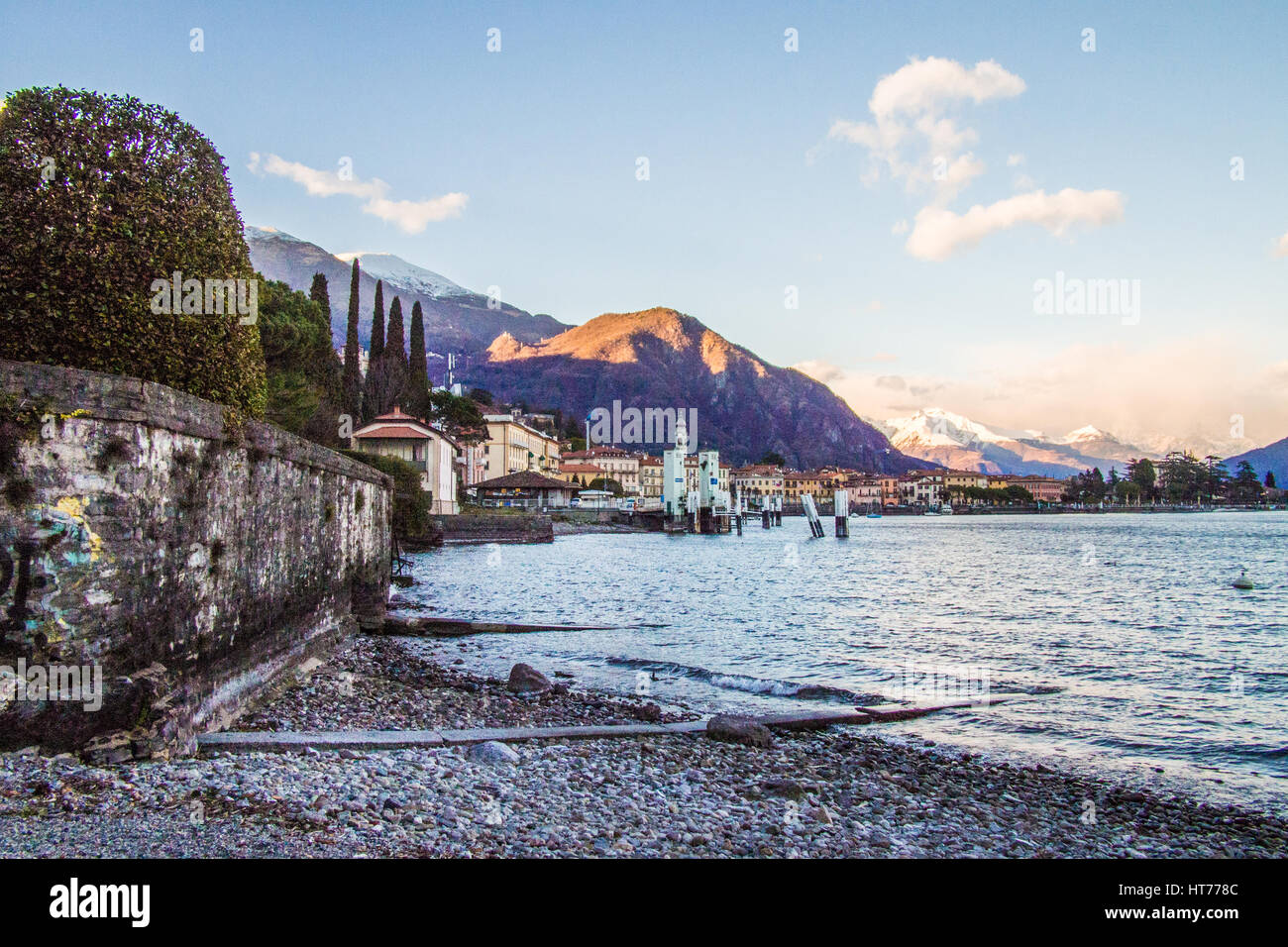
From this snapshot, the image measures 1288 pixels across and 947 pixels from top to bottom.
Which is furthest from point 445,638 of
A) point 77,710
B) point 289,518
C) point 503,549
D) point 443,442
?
point 443,442

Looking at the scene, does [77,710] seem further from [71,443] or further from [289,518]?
[289,518]

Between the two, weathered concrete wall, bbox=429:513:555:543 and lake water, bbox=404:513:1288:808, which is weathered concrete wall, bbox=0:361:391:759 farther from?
weathered concrete wall, bbox=429:513:555:543

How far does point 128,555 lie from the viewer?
6.77 m

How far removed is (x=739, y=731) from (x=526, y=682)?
4.55 meters

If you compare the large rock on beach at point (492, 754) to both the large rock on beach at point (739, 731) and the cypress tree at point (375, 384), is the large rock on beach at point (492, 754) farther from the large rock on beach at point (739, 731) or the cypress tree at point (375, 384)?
the cypress tree at point (375, 384)

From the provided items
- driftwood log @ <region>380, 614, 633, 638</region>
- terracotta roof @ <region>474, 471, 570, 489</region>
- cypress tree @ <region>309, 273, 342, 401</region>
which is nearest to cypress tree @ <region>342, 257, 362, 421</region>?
cypress tree @ <region>309, 273, 342, 401</region>

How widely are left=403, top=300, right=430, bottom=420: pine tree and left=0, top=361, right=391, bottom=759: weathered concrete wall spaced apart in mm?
69010

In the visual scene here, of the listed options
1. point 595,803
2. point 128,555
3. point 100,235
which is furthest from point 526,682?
point 100,235

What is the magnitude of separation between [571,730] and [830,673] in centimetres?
850

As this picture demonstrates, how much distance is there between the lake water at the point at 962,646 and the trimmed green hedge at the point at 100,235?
928 cm

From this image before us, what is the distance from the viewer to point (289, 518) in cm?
1158

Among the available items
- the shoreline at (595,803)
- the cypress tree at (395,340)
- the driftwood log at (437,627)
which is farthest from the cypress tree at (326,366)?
the shoreline at (595,803)

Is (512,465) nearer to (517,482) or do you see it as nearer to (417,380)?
(517,482)

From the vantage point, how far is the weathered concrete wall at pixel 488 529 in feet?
199
